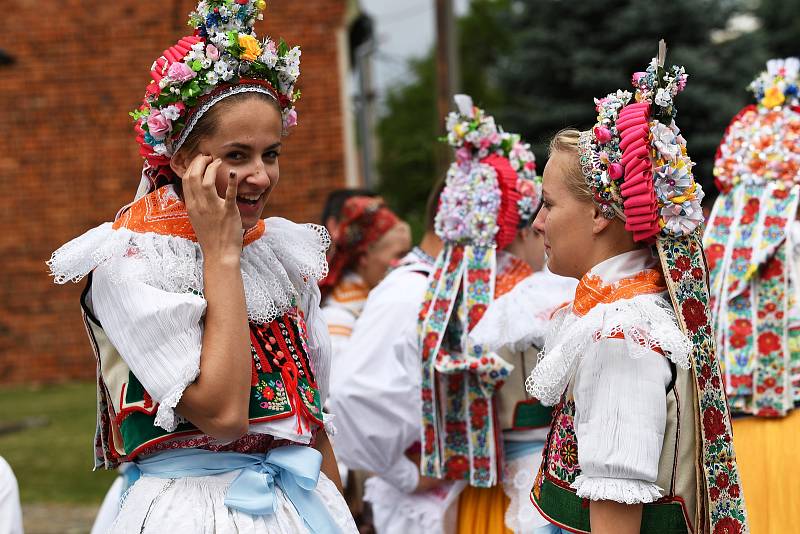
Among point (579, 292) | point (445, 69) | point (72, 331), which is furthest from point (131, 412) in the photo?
point (72, 331)

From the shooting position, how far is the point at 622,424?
2301 millimetres

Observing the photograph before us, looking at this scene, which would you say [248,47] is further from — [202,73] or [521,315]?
[521,315]

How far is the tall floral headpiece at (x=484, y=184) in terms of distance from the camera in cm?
383

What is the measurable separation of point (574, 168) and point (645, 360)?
0.57m

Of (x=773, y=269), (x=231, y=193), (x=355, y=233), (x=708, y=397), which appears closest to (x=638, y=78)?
(x=708, y=397)

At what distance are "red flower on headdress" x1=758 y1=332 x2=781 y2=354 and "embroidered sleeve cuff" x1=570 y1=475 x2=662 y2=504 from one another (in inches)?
70.1

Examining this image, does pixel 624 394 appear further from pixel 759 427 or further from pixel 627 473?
pixel 759 427

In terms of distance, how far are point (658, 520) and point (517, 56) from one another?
44.7ft

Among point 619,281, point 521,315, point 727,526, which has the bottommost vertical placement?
point 727,526

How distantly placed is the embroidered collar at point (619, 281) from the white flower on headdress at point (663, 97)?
1.28 ft

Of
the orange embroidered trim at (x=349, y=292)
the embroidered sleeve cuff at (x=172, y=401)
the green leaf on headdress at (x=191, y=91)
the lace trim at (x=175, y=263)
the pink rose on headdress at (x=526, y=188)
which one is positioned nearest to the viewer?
the embroidered sleeve cuff at (x=172, y=401)

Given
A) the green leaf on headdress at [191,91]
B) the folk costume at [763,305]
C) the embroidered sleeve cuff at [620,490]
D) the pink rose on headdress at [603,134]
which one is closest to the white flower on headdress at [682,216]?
the pink rose on headdress at [603,134]

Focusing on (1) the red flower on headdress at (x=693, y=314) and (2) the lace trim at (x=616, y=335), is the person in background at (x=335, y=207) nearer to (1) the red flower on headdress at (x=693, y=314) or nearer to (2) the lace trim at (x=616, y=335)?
(2) the lace trim at (x=616, y=335)

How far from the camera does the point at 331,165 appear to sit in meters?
12.4
